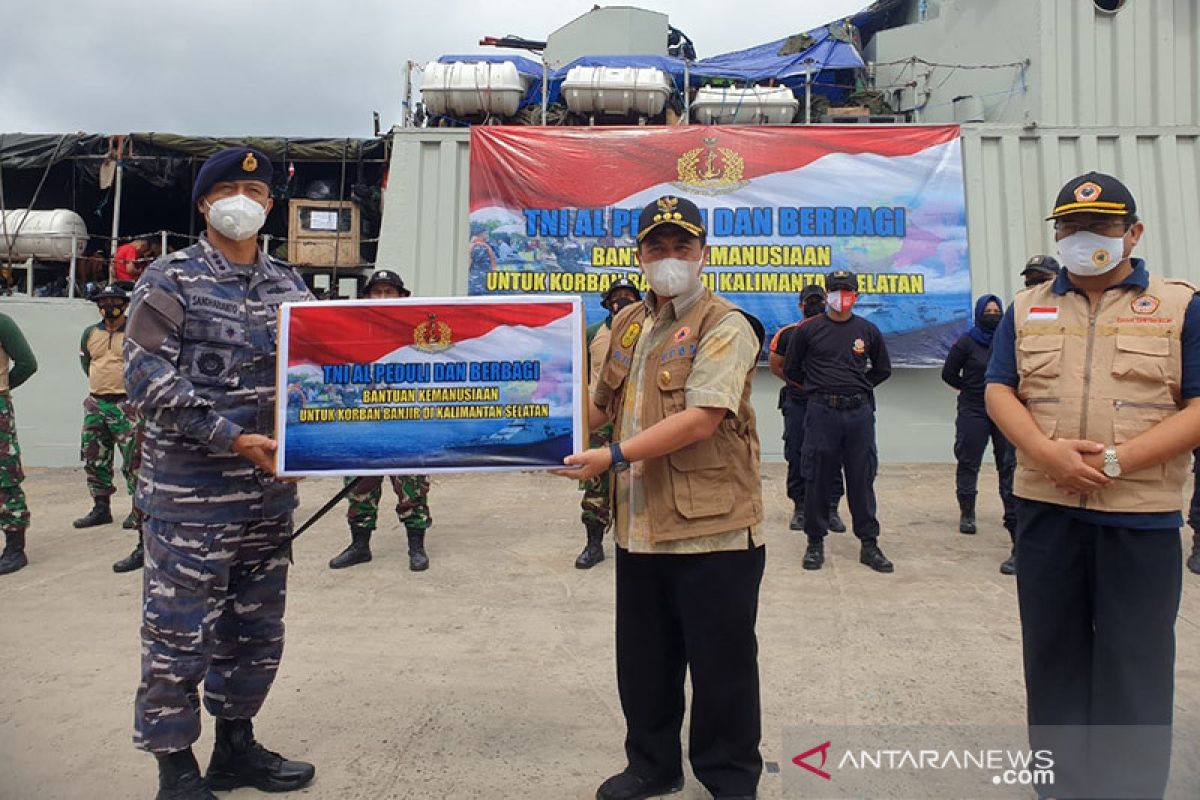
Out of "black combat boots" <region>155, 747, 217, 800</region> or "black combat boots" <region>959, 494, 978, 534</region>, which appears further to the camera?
"black combat boots" <region>959, 494, 978, 534</region>

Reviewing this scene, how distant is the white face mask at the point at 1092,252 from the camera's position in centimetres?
206

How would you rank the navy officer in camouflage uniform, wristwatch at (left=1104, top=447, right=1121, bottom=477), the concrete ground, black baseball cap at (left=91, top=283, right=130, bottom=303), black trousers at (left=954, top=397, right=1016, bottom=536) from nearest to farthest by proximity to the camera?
1. wristwatch at (left=1104, top=447, right=1121, bottom=477)
2. the navy officer in camouflage uniform
3. the concrete ground
4. black trousers at (left=954, top=397, right=1016, bottom=536)
5. black baseball cap at (left=91, top=283, right=130, bottom=303)

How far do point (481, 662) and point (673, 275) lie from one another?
2.03 meters

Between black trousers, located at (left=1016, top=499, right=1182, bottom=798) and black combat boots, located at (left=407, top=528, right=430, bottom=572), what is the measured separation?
11.6 feet

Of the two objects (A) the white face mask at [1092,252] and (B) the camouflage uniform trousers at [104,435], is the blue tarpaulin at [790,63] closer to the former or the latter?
(B) the camouflage uniform trousers at [104,435]

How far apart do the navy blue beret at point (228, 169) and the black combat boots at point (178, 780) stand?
5.48 ft

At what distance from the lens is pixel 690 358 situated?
7.12ft

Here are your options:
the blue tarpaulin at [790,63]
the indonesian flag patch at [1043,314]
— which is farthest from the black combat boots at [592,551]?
the blue tarpaulin at [790,63]

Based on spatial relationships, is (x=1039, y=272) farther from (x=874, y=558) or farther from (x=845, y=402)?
(x=874, y=558)

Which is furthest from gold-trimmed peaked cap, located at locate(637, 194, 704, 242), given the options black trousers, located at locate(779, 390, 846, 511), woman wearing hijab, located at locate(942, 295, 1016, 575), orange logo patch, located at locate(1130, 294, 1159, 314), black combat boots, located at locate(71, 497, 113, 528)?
black combat boots, located at locate(71, 497, 113, 528)

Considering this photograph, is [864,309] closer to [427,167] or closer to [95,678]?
[427,167]

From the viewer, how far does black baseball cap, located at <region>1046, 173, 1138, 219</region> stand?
2029mm

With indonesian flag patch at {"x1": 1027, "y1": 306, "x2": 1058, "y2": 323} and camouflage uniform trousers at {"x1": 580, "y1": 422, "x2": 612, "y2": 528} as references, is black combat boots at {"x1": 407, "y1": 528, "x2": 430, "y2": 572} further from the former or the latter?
indonesian flag patch at {"x1": 1027, "y1": 306, "x2": 1058, "y2": 323}

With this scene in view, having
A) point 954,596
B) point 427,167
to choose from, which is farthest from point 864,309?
point 427,167
